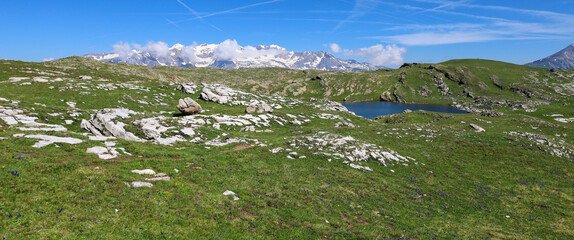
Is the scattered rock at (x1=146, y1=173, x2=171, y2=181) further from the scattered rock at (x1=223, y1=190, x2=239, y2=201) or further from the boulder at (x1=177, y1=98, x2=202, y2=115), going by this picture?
the boulder at (x1=177, y1=98, x2=202, y2=115)

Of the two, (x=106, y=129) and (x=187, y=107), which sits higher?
(x=187, y=107)

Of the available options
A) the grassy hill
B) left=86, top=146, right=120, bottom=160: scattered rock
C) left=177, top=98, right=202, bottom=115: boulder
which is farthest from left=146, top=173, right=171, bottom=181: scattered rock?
left=177, top=98, right=202, bottom=115: boulder

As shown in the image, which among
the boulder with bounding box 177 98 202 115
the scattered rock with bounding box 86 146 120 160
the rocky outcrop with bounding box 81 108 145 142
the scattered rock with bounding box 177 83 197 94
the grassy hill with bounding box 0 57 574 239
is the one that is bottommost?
the grassy hill with bounding box 0 57 574 239

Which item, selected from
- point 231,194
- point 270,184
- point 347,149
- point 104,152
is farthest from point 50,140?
point 347,149

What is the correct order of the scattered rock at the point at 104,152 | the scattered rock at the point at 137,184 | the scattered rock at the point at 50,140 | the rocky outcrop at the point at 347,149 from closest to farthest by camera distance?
the scattered rock at the point at 137,184, the scattered rock at the point at 50,140, the scattered rock at the point at 104,152, the rocky outcrop at the point at 347,149

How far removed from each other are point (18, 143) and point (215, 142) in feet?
64.2

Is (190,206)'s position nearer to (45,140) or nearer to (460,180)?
(45,140)

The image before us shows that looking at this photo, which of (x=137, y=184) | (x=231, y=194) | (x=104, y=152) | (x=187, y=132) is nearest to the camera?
(x=137, y=184)

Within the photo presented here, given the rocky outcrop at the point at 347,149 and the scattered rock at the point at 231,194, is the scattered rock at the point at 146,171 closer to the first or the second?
the scattered rock at the point at 231,194

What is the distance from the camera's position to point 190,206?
662 inches

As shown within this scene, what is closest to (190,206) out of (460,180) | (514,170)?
(460,180)

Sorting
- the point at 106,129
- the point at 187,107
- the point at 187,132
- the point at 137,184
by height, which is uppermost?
the point at 187,107

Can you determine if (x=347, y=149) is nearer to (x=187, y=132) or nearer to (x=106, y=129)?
(x=187, y=132)

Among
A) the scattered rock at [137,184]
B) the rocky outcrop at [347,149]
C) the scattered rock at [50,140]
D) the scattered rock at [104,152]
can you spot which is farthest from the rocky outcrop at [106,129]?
the rocky outcrop at [347,149]
